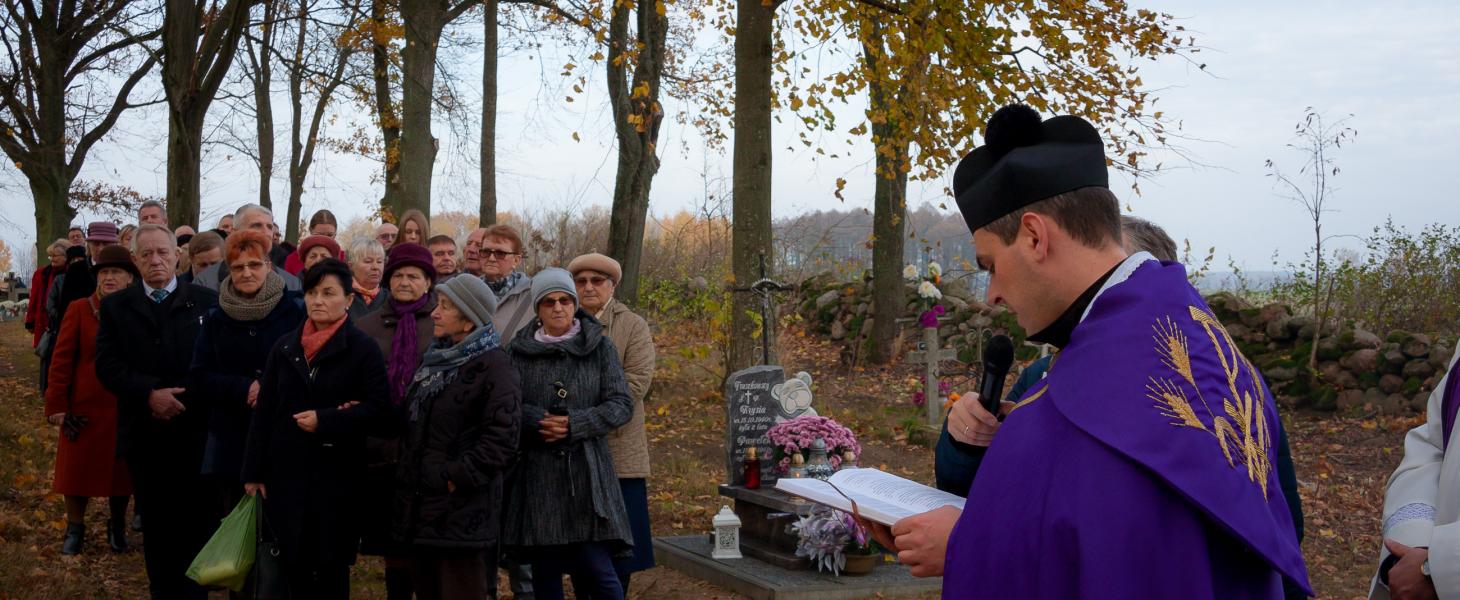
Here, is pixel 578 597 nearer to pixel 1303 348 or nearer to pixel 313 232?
pixel 313 232

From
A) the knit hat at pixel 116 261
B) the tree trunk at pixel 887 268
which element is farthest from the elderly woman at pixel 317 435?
the tree trunk at pixel 887 268

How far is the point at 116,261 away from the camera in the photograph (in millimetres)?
6578

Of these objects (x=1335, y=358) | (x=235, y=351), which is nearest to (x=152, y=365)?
(x=235, y=351)

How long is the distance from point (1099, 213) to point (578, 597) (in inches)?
158

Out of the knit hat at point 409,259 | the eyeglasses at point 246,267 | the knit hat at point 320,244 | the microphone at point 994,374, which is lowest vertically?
the microphone at point 994,374

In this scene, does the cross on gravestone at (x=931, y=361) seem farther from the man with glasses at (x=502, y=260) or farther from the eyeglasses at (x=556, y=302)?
the eyeglasses at (x=556, y=302)

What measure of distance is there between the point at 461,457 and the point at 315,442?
74cm

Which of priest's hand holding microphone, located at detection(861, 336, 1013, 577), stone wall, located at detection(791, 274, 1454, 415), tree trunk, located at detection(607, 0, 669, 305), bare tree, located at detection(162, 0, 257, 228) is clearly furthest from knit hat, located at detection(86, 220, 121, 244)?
stone wall, located at detection(791, 274, 1454, 415)

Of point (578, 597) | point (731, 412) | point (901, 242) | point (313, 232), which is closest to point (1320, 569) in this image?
point (731, 412)

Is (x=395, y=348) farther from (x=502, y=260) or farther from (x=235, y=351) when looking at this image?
(x=502, y=260)

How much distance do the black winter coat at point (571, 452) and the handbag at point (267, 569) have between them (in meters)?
0.97

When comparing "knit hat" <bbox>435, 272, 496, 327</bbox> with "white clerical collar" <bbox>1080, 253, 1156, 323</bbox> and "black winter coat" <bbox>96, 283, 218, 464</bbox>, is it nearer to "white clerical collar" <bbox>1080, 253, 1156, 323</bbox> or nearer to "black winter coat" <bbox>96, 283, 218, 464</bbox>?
"black winter coat" <bbox>96, 283, 218, 464</bbox>

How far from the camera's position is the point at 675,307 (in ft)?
64.9

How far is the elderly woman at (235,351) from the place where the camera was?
5.57 metres
